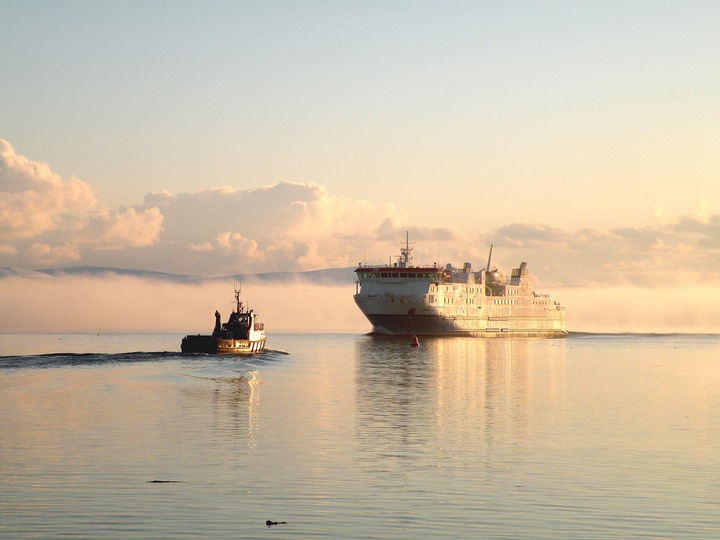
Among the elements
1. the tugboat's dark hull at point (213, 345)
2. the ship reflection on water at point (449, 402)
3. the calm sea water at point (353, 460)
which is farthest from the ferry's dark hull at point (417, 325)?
the calm sea water at point (353, 460)

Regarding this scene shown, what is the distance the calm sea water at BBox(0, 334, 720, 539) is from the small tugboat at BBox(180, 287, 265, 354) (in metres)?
38.9

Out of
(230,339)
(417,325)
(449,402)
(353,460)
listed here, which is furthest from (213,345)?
(353,460)

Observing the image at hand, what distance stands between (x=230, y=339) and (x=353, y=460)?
7971cm

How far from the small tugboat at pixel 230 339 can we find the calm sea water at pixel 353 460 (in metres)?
38.9

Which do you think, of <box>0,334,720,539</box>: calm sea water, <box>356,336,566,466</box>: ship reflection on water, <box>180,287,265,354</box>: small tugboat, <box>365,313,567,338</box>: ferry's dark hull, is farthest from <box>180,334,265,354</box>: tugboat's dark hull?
<box>365,313,567,338</box>: ferry's dark hull

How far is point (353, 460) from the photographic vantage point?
35125mm

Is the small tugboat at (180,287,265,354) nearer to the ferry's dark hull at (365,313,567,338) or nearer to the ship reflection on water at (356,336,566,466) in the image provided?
the ship reflection on water at (356,336,566,466)

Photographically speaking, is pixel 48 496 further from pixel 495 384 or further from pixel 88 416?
pixel 495 384

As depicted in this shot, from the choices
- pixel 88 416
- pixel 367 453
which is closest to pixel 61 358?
pixel 88 416

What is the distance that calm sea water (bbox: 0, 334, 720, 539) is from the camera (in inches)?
985

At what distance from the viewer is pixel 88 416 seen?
48.8 meters

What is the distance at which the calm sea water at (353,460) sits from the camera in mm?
25031

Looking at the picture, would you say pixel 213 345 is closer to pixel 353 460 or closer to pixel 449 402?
pixel 449 402

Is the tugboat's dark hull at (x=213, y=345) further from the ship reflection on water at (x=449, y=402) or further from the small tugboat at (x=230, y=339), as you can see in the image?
the ship reflection on water at (x=449, y=402)
